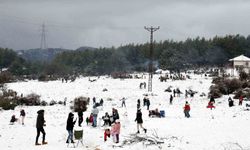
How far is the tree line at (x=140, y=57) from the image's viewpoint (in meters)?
123

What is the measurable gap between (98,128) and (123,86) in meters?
48.1

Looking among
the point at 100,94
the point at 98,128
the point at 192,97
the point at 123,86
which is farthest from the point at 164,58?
the point at 98,128

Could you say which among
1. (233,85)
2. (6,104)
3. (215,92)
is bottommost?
(6,104)

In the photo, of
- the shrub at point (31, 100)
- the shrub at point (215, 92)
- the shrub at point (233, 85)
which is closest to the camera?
the shrub at point (215, 92)

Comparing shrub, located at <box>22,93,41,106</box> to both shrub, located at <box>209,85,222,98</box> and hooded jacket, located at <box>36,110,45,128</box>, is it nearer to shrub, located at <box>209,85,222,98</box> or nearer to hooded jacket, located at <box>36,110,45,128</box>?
shrub, located at <box>209,85,222,98</box>

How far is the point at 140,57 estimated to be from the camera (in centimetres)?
15112

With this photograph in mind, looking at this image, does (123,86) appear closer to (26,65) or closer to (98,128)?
(98,128)

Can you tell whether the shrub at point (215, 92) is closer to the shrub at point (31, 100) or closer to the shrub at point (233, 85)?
the shrub at point (233, 85)

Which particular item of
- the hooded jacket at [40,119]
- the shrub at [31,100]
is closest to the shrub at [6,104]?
the shrub at [31,100]

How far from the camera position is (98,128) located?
25.7 metres

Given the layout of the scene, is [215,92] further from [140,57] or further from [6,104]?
[140,57]

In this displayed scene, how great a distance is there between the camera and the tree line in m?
123

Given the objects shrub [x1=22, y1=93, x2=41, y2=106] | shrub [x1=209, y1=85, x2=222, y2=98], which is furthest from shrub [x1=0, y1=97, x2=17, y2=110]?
shrub [x1=209, y1=85, x2=222, y2=98]

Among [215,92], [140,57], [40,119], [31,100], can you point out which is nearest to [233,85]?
[215,92]
